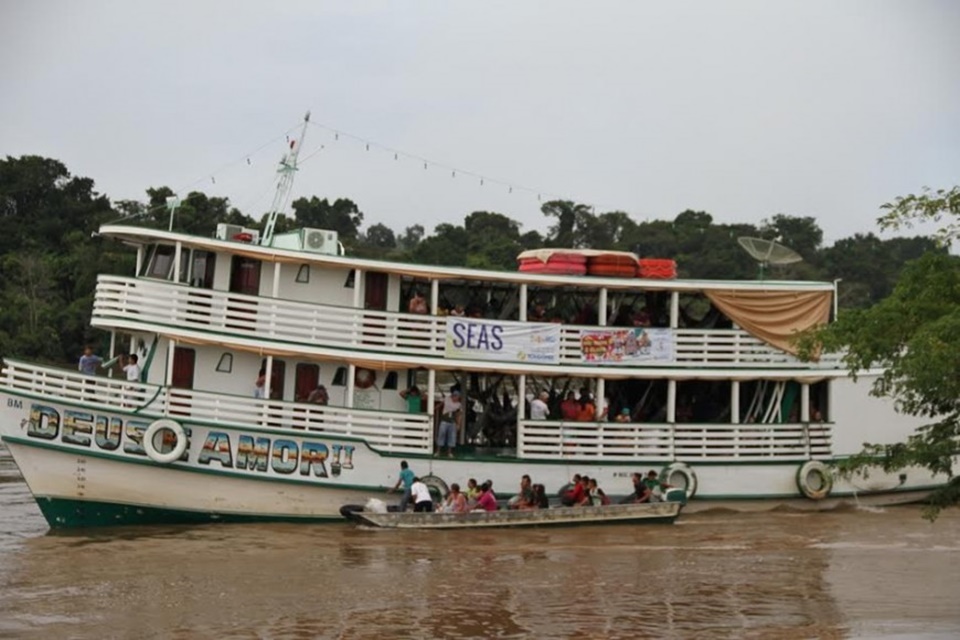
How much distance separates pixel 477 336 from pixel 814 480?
6.87m

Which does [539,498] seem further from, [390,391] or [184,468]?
[184,468]

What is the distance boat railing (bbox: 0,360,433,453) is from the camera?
2077cm

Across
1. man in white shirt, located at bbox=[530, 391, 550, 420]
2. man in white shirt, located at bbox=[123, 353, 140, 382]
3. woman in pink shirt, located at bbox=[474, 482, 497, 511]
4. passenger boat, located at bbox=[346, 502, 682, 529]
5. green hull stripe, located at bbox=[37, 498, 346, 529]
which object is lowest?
green hull stripe, located at bbox=[37, 498, 346, 529]

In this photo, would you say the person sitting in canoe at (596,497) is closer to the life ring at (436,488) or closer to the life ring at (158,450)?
the life ring at (436,488)

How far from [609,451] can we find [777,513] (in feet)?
11.3

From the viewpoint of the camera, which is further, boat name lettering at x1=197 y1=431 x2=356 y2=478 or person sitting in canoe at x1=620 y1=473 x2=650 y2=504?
person sitting in canoe at x1=620 y1=473 x2=650 y2=504

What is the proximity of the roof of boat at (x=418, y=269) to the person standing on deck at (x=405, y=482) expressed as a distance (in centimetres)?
333

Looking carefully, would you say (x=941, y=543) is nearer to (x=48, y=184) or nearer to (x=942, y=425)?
(x=942, y=425)

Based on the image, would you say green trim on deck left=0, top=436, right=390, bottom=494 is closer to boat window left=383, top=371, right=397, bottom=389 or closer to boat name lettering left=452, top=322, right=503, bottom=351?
boat window left=383, top=371, right=397, bottom=389

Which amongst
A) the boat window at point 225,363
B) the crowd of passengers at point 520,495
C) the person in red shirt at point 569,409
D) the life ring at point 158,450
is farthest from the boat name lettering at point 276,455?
the person in red shirt at point 569,409

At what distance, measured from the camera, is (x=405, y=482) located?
2230cm

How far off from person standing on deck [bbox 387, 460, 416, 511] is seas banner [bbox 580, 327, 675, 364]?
12.9 ft

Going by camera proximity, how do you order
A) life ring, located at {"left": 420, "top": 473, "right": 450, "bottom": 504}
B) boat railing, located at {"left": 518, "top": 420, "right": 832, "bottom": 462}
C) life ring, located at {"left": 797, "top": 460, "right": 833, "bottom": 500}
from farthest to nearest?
life ring, located at {"left": 797, "top": 460, "right": 833, "bottom": 500}, boat railing, located at {"left": 518, "top": 420, "right": 832, "bottom": 462}, life ring, located at {"left": 420, "top": 473, "right": 450, "bottom": 504}

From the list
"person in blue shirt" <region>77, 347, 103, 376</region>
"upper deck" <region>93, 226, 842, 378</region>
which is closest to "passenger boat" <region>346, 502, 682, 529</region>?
"upper deck" <region>93, 226, 842, 378</region>
